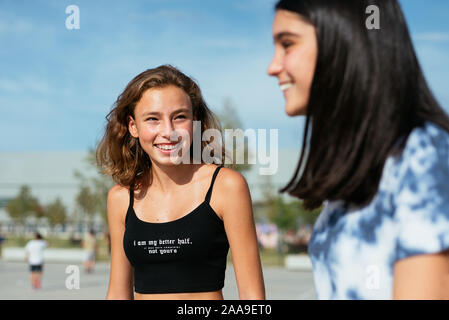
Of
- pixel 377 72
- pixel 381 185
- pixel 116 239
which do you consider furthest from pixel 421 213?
pixel 116 239

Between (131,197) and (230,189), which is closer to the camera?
(230,189)

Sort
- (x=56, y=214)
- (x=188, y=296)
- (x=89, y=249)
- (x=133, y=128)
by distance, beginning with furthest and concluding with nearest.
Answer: (x=56, y=214) < (x=89, y=249) < (x=133, y=128) < (x=188, y=296)

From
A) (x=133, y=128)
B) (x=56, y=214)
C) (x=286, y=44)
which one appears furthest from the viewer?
(x=56, y=214)

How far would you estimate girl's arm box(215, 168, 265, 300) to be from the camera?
2404 millimetres

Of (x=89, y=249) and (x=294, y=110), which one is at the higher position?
(x=294, y=110)

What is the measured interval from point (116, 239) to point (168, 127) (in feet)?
2.07

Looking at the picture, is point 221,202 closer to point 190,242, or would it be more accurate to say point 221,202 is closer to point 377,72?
point 190,242

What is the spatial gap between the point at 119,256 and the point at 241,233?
0.63 m

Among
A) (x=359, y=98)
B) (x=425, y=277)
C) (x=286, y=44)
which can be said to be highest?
(x=286, y=44)

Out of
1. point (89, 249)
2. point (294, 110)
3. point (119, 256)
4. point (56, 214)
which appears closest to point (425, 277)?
point (294, 110)

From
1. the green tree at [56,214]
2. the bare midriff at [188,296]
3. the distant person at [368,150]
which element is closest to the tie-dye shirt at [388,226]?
the distant person at [368,150]

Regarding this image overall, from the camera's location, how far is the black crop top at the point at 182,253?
2.46 meters

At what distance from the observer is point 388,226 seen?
1.16 metres

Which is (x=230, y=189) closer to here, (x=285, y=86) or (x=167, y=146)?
(x=167, y=146)
